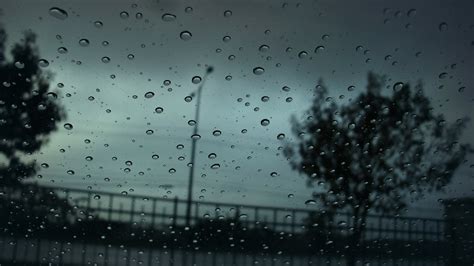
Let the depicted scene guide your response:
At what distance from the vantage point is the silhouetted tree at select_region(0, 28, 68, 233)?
3.57 m

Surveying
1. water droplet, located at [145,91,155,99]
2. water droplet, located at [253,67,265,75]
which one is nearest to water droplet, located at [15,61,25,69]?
water droplet, located at [145,91,155,99]

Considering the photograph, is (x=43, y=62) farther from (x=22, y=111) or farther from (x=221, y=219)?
(x=221, y=219)

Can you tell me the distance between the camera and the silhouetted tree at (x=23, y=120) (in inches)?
140

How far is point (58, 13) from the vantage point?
3594mm

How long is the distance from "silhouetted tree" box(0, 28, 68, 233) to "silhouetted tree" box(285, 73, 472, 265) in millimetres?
1365

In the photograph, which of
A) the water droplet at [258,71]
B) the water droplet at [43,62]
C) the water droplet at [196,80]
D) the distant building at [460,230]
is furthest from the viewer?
the distant building at [460,230]

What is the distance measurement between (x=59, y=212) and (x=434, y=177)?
2292 mm

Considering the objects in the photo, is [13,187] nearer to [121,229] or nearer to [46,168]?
[46,168]

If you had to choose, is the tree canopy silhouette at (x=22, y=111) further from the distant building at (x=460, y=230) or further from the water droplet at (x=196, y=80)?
the distant building at (x=460, y=230)

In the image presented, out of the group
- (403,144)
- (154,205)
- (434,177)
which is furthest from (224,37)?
(434,177)

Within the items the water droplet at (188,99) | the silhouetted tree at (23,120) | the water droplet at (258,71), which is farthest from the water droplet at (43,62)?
the water droplet at (258,71)

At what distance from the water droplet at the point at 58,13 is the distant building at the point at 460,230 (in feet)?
8.52

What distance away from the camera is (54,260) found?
12.5 ft

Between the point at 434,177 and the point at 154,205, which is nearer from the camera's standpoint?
the point at 154,205
